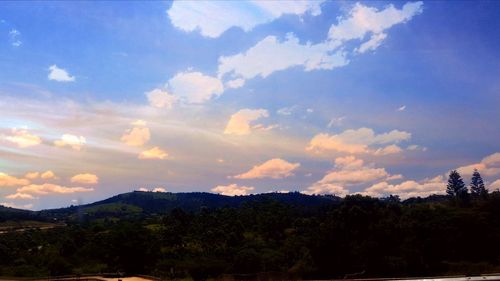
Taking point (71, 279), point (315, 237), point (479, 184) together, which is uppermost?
point (479, 184)

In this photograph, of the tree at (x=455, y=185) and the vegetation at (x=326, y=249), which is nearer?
the vegetation at (x=326, y=249)

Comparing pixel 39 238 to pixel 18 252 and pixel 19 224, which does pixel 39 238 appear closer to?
pixel 18 252

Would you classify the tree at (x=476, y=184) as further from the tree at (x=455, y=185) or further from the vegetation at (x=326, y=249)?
the vegetation at (x=326, y=249)

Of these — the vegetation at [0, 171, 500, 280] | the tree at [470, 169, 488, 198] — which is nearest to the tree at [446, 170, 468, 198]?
the tree at [470, 169, 488, 198]

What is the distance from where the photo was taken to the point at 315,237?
39375 mm

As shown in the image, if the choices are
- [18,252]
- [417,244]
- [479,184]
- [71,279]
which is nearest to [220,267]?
[71,279]

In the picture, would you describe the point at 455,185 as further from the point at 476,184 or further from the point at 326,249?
the point at 326,249

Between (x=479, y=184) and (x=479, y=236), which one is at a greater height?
(x=479, y=184)

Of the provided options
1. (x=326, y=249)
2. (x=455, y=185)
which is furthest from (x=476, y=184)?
(x=326, y=249)

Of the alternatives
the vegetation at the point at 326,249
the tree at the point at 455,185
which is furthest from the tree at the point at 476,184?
the vegetation at the point at 326,249

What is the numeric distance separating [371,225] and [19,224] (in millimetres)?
118627

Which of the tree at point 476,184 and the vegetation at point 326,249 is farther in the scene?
the tree at point 476,184

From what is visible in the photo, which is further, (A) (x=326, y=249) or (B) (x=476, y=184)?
(B) (x=476, y=184)

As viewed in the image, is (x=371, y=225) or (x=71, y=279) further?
(x=371, y=225)
